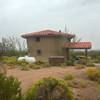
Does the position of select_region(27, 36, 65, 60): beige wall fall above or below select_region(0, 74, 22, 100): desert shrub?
above

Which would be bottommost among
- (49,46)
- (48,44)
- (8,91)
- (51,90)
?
(51,90)

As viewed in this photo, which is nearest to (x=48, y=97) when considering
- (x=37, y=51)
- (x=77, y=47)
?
(x=77, y=47)

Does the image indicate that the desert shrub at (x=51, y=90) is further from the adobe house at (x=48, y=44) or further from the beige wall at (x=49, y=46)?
the beige wall at (x=49, y=46)

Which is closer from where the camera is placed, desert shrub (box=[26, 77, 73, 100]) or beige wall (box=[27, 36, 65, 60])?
desert shrub (box=[26, 77, 73, 100])

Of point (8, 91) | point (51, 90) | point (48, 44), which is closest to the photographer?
point (8, 91)

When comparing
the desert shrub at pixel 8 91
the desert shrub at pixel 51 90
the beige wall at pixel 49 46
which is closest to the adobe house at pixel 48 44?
the beige wall at pixel 49 46

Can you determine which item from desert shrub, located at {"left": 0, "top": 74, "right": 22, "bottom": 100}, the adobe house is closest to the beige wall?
the adobe house

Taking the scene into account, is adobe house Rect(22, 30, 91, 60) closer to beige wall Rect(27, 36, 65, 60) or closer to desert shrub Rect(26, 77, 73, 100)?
beige wall Rect(27, 36, 65, 60)

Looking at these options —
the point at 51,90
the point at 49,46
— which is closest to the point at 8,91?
Result: the point at 51,90

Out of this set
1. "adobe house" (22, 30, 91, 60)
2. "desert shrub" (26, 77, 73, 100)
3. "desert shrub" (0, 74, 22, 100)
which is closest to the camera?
"desert shrub" (0, 74, 22, 100)

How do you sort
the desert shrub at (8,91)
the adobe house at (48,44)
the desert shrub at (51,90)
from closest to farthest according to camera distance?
the desert shrub at (8,91) < the desert shrub at (51,90) < the adobe house at (48,44)

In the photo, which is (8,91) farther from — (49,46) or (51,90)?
(49,46)

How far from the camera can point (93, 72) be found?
6648mm

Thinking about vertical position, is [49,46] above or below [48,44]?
below
